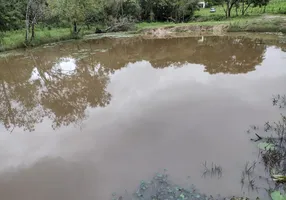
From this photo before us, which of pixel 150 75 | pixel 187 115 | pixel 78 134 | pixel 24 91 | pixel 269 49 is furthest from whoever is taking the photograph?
pixel 269 49

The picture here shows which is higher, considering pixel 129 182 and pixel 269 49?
pixel 269 49

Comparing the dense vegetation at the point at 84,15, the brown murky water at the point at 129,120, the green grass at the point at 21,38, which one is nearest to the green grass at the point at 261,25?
the dense vegetation at the point at 84,15

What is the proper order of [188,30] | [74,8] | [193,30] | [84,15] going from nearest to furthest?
[74,8] → [84,15] → [193,30] → [188,30]

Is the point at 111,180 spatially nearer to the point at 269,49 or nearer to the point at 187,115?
the point at 187,115

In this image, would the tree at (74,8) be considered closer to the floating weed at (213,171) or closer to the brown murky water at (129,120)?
the brown murky water at (129,120)

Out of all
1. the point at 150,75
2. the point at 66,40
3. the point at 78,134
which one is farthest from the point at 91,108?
the point at 66,40

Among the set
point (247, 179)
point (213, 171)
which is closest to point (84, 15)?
point (213, 171)

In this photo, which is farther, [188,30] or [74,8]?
[188,30]

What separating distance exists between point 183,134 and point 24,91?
757 cm

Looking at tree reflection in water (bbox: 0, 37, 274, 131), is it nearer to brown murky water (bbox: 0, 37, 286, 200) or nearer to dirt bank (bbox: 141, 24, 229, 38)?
brown murky water (bbox: 0, 37, 286, 200)

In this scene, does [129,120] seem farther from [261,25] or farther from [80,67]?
[261,25]

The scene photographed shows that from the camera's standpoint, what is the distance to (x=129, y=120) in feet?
23.9

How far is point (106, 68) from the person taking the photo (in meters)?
13.2

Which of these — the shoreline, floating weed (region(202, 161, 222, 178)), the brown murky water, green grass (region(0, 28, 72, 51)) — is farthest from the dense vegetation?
floating weed (region(202, 161, 222, 178))
